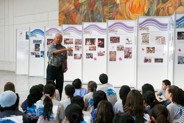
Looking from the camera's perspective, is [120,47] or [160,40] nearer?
[160,40]

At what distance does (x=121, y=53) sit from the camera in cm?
1689

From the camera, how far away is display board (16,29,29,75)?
2370 cm

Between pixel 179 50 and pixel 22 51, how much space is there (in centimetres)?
1345

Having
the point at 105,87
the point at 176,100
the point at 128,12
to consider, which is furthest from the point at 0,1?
the point at 176,100

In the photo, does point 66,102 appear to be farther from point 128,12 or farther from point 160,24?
point 128,12

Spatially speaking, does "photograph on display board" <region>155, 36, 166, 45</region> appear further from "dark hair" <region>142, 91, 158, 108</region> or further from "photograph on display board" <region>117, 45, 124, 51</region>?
"dark hair" <region>142, 91, 158, 108</region>

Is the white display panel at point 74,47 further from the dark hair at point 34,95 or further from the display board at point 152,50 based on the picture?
the dark hair at point 34,95

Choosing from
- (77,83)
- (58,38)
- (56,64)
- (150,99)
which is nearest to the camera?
(150,99)

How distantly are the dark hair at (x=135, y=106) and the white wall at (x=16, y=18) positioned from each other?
21.2 meters

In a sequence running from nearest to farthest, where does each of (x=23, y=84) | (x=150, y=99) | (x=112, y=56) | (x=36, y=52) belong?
1. (x=150, y=99)
2. (x=112, y=56)
3. (x=23, y=84)
4. (x=36, y=52)

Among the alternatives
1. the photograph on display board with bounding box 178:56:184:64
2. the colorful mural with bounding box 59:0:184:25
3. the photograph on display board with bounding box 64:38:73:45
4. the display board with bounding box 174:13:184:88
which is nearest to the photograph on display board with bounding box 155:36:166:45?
the display board with bounding box 174:13:184:88

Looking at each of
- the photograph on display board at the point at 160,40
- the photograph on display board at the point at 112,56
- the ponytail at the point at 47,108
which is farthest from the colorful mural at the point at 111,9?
the ponytail at the point at 47,108

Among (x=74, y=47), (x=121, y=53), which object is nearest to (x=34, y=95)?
(x=121, y=53)

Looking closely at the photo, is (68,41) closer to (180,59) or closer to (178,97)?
(180,59)
